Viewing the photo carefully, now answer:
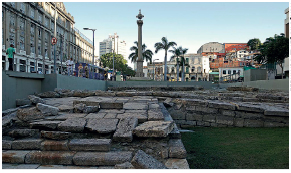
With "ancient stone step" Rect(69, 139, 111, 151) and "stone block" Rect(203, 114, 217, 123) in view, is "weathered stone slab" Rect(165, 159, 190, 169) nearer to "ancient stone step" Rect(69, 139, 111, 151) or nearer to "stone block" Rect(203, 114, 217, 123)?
"ancient stone step" Rect(69, 139, 111, 151)

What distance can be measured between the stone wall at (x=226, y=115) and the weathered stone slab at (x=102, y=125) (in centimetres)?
330

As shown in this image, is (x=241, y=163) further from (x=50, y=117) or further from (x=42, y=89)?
(x=42, y=89)

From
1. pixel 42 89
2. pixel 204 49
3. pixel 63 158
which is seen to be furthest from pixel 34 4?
pixel 204 49

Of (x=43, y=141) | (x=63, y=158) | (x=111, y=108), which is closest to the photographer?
(x=63, y=158)

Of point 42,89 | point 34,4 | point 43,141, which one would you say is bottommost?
point 43,141

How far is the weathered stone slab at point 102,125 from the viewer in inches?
160

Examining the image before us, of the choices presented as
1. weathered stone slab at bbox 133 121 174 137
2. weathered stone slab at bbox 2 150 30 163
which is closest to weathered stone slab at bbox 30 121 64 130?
weathered stone slab at bbox 2 150 30 163

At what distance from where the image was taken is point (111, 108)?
623 cm

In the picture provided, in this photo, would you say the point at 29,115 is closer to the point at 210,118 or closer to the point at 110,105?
the point at 110,105

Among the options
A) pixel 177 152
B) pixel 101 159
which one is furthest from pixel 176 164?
pixel 101 159

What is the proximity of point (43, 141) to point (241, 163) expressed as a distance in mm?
3085

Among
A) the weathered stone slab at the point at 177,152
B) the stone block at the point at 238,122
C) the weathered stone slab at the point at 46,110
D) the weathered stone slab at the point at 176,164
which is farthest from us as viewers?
the stone block at the point at 238,122

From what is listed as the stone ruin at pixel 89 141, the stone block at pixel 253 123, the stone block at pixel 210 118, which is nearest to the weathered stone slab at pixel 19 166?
the stone ruin at pixel 89 141

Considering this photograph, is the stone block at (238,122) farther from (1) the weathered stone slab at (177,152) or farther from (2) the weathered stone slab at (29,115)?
(2) the weathered stone slab at (29,115)
